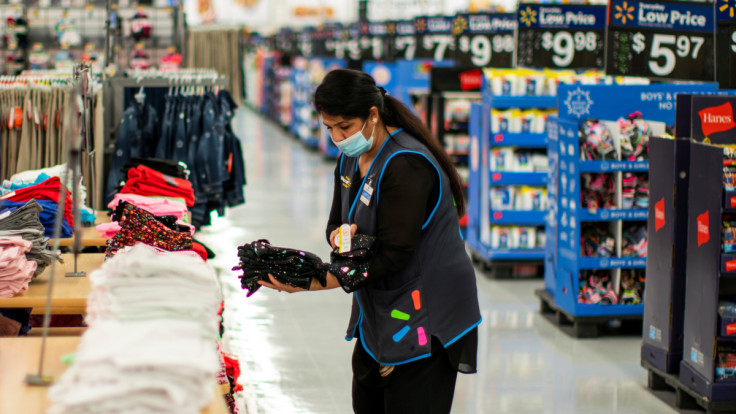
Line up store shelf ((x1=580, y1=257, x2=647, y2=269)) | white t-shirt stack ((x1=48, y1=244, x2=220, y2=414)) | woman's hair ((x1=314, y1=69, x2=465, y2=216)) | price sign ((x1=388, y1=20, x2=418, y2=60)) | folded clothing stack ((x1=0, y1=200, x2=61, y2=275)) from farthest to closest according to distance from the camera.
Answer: price sign ((x1=388, y1=20, x2=418, y2=60)) → store shelf ((x1=580, y1=257, x2=647, y2=269)) → folded clothing stack ((x1=0, y1=200, x2=61, y2=275)) → woman's hair ((x1=314, y1=69, x2=465, y2=216)) → white t-shirt stack ((x1=48, y1=244, x2=220, y2=414))

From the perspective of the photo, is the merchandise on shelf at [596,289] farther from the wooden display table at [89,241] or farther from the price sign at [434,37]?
the price sign at [434,37]

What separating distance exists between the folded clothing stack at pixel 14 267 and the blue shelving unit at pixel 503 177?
5661 millimetres

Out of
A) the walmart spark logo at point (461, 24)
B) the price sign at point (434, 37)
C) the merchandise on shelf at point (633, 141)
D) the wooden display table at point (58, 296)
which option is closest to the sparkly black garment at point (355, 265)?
the wooden display table at point (58, 296)

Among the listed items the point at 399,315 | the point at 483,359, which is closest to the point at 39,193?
the point at 399,315

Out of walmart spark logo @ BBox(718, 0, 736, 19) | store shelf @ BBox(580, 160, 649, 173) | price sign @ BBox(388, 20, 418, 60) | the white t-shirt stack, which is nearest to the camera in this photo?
the white t-shirt stack

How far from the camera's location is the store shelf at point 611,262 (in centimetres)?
670

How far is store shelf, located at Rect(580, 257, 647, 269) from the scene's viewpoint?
6.70 meters

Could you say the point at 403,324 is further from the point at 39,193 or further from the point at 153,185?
the point at 153,185

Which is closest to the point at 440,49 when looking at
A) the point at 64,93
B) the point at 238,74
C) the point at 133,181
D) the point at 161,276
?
the point at 238,74

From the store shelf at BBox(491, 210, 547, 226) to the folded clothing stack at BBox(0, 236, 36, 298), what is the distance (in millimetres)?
5736

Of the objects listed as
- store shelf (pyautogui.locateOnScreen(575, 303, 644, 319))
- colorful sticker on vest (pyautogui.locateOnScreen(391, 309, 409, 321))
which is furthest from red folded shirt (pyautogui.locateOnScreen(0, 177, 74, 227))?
store shelf (pyautogui.locateOnScreen(575, 303, 644, 319))

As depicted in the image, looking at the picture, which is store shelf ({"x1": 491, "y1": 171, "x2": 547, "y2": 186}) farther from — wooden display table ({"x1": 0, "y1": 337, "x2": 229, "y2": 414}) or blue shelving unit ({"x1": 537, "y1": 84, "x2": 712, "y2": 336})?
wooden display table ({"x1": 0, "y1": 337, "x2": 229, "y2": 414})

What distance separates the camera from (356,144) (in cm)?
307

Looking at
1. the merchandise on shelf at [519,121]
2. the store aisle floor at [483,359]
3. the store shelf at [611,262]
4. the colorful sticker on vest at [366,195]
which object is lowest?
the store aisle floor at [483,359]
